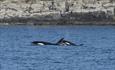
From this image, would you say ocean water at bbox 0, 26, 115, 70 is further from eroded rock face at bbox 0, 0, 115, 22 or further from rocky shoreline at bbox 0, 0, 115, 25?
eroded rock face at bbox 0, 0, 115, 22

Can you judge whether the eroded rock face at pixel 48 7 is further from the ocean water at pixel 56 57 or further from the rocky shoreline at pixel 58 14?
the ocean water at pixel 56 57

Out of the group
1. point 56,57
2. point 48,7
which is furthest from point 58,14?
point 56,57

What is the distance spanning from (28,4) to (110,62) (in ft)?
213

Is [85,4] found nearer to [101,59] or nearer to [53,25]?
[53,25]

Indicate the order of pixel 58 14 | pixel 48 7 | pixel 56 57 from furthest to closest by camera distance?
1. pixel 48 7
2. pixel 58 14
3. pixel 56 57

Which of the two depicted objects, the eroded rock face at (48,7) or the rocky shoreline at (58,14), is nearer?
the rocky shoreline at (58,14)

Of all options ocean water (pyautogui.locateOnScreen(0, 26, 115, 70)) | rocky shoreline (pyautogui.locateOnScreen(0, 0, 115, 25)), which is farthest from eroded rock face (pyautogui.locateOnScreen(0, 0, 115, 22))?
ocean water (pyautogui.locateOnScreen(0, 26, 115, 70))

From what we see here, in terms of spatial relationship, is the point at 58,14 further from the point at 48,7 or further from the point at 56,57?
the point at 56,57

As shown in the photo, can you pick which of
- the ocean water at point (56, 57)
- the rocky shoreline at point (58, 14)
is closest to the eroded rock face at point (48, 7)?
the rocky shoreline at point (58, 14)

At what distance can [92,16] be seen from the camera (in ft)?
341

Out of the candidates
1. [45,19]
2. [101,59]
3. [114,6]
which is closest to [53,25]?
[45,19]

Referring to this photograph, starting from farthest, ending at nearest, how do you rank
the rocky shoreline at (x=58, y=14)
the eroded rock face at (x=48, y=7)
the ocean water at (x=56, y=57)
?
1. the eroded rock face at (x=48, y=7)
2. the rocky shoreline at (x=58, y=14)
3. the ocean water at (x=56, y=57)

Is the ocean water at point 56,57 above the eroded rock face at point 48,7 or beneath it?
above

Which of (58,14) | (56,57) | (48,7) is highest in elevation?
(56,57)
